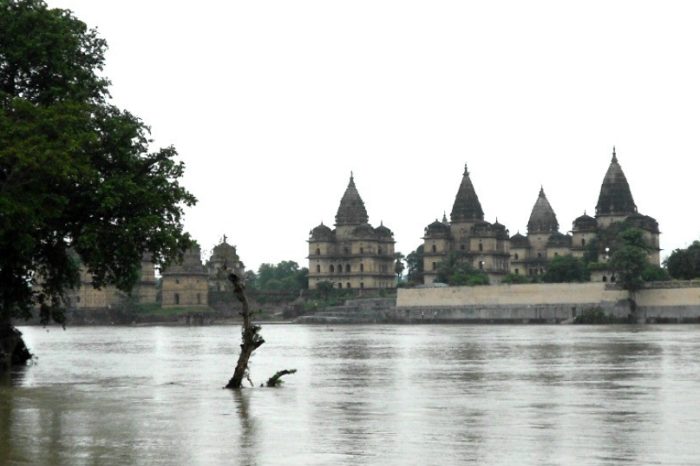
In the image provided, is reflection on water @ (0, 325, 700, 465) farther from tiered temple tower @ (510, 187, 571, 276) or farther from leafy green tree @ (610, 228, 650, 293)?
tiered temple tower @ (510, 187, 571, 276)

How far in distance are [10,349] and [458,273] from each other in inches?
3226

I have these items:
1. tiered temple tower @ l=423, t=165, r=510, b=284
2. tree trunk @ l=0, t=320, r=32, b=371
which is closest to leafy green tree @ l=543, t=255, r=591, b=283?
tiered temple tower @ l=423, t=165, r=510, b=284

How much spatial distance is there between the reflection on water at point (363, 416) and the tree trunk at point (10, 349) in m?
0.56

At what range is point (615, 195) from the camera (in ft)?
359

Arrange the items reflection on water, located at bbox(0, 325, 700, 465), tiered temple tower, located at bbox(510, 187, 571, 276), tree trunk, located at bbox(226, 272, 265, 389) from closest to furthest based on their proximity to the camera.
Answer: reflection on water, located at bbox(0, 325, 700, 465), tree trunk, located at bbox(226, 272, 265, 389), tiered temple tower, located at bbox(510, 187, 571, 276)

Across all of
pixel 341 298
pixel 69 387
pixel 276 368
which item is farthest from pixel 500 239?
pixel 69 387

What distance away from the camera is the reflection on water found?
11.3 meters

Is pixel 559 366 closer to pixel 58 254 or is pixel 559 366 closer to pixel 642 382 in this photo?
pixel 642 382

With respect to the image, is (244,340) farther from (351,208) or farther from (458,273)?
(351,208)

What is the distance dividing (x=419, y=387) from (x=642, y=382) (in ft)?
12.4

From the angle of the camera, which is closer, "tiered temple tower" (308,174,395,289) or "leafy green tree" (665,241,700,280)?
"leafy green tree" (665,241,700,280)

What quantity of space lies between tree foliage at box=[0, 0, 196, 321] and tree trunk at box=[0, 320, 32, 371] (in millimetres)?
1013

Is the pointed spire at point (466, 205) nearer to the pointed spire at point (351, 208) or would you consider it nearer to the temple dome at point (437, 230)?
the temple dome at point (437, 230)

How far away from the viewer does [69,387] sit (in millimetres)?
20203
